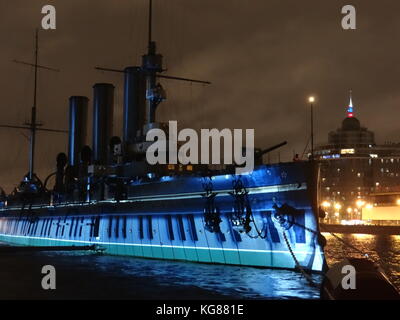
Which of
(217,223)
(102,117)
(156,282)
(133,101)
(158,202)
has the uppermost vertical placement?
(133,101)

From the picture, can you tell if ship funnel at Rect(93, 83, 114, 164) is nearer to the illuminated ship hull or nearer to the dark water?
the illuminated ship hull

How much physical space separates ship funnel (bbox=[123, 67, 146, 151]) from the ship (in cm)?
8

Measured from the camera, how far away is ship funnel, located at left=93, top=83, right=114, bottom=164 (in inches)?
1886

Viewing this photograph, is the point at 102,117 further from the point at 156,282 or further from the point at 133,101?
the point at 156,282

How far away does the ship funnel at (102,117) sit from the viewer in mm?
47906

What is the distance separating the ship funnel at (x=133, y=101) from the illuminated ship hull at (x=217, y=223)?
6.77m

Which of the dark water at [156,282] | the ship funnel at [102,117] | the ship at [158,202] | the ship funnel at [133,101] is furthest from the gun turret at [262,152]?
the ship funnel at [102,117]

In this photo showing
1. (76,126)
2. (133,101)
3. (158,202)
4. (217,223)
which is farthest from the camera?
(76,126)

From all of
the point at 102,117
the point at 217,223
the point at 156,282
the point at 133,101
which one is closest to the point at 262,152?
the point at 217,223

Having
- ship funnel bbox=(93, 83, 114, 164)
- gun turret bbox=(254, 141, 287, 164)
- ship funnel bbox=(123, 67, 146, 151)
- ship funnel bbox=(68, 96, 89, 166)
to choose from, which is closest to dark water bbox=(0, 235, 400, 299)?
gun turret bbox=(254, 141, 287, 164)

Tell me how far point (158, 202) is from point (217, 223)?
589 centimetres

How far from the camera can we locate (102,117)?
158ft
